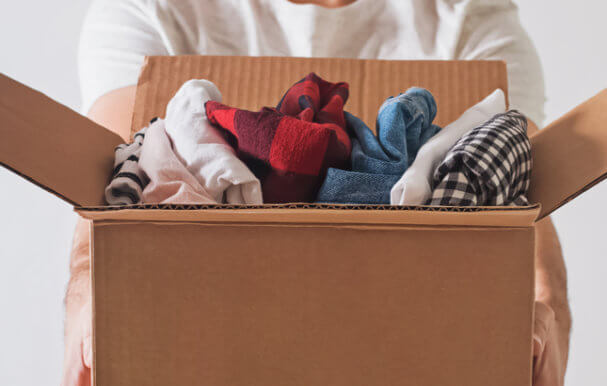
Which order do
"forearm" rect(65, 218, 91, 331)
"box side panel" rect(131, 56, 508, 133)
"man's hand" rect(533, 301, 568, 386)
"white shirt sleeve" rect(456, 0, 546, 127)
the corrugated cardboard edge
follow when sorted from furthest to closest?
1. "white shirt sleeve" rect(456, 0, 546, 127)
2. "box side panel" rect(131, 56, 508, 133)
3. "forearm" rect(65, 218, 91, 331)
4. "man's hand" rect(533, 301, 568, 386)
5. the corrugated cardboard edge

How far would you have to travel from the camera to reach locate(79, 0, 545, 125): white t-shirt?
107 cm

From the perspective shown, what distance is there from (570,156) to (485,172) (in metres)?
0.07

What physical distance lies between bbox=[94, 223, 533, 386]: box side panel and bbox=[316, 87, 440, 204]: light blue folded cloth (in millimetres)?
147

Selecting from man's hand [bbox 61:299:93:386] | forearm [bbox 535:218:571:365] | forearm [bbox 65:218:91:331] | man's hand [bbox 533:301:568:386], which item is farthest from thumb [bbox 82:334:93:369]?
forearm [bbox 535:218:571:365]

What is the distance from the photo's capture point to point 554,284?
0.71 metres

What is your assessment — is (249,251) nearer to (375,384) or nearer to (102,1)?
(375,384)

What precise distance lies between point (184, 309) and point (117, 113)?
629 mm

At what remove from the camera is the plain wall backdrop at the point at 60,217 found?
1.13m

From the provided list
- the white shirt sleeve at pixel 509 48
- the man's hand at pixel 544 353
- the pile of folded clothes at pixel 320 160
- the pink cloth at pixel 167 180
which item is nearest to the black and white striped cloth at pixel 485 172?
the pile of folded clothes at pixel 320 160

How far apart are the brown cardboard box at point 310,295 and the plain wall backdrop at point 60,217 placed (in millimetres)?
801

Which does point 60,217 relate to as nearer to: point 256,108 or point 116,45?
point 116,45

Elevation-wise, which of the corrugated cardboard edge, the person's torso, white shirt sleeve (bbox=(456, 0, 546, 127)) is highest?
the person's torso

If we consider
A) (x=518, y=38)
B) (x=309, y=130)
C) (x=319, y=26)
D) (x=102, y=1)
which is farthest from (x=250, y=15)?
(x=309, y=130)

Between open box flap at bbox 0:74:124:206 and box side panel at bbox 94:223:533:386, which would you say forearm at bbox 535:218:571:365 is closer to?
box side panel at bbox 94:223:533:386
